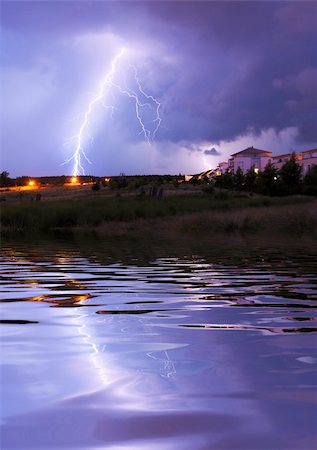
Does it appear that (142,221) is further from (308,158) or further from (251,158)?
(251,158)

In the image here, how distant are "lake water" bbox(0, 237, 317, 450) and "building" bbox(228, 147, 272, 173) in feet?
324

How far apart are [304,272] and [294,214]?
22636 mm

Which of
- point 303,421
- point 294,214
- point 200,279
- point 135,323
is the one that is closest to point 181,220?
point 294,214

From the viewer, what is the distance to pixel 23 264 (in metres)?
13.2

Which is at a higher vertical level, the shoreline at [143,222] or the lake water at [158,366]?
the lake water at [158,366]

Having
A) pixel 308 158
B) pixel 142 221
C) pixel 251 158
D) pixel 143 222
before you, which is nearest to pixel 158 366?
pixel 143 222

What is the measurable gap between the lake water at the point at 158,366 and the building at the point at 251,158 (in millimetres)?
98857

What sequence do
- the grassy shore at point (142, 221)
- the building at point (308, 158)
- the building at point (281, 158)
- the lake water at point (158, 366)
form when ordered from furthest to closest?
1. the building at point (281, 158)
2. the building at point (308, 158)
3. the grassy shore at point (142, 221)
4. the lake water at point (158, 366)

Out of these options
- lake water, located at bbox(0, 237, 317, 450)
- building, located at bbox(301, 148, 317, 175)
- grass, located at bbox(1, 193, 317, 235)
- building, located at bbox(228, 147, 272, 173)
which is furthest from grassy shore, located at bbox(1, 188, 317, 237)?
building, located at bbox(228, 147, 272, 173)

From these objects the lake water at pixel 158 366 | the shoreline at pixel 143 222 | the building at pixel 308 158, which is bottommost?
the shoreline at pixel 143 222

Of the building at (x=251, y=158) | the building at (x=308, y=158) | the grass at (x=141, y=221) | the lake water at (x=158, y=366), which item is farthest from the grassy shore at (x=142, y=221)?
the building at (x=251, y=158)

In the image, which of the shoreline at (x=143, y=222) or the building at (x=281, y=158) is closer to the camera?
the shoreline at (x=143, y=222)

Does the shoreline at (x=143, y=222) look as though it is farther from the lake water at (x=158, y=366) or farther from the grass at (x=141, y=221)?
the lake water at (x=158, y=366)

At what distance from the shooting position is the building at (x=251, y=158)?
10612 centimetres
